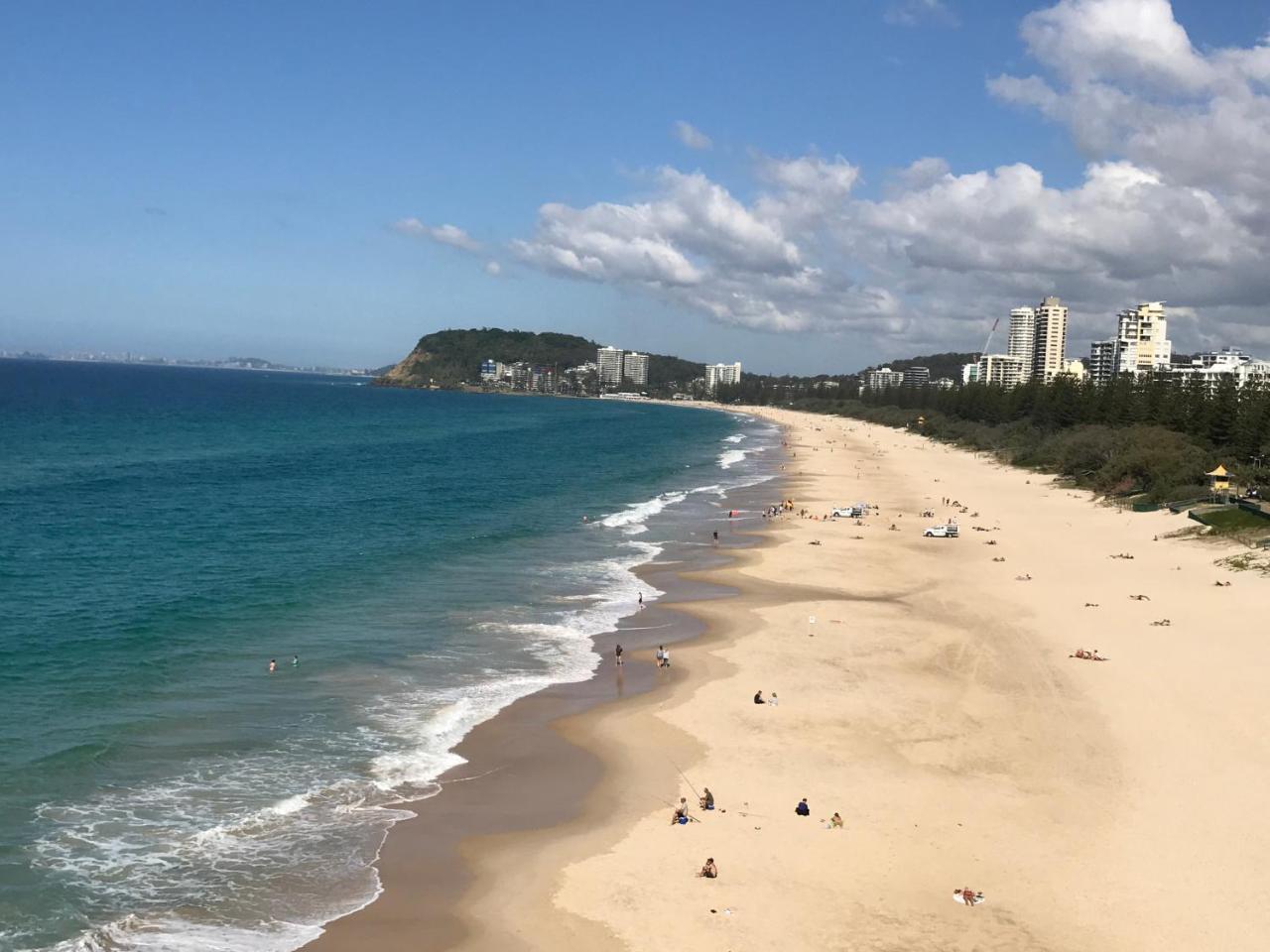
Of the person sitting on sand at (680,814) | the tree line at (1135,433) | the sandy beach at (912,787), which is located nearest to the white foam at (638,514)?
the sandy beach at (912,787)

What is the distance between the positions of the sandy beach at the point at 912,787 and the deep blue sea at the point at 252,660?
220cm

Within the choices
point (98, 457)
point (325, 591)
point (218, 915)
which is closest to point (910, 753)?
point (218, 915)

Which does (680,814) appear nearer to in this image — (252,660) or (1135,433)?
(252,660)

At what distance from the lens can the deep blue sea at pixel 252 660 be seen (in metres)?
16.7

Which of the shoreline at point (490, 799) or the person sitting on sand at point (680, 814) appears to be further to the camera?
the person sitting on sand at point (680, 814)

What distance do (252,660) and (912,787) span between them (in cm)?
1812

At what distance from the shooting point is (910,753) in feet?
74.7

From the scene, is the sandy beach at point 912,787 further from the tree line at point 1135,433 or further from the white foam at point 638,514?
the tree line at point 1135,433

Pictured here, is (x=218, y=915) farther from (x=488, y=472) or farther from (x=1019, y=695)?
(x=488, y=472)

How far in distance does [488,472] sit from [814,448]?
54084mm

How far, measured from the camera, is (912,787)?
823 inches

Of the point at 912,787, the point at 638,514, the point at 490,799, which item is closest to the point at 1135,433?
the point at 638,514

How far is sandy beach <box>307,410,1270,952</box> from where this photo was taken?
15789 mm

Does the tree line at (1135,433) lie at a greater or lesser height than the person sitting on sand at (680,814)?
greater
